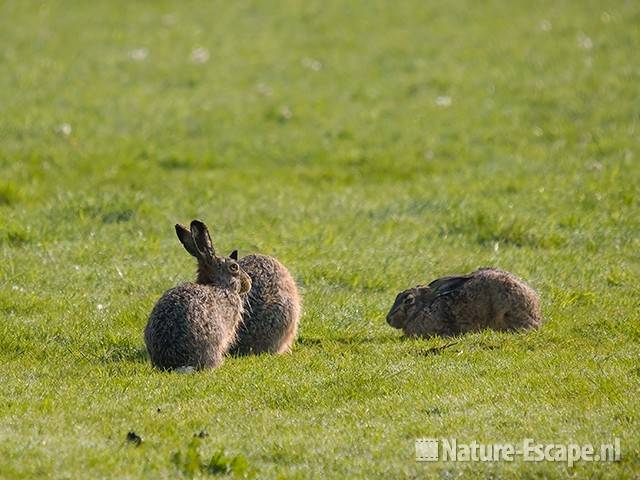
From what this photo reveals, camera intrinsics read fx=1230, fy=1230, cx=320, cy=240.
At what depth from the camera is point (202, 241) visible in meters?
10.8

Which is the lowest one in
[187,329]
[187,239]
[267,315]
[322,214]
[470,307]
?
[322,214]

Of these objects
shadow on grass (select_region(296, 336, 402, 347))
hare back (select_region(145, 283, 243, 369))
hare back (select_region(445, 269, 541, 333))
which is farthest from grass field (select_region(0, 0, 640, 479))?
hare back (select_region(445, 269, 541, 333))

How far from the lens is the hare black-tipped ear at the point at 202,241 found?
10.7m

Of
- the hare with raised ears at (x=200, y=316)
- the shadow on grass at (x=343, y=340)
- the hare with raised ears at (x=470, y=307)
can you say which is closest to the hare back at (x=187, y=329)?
the hare with raised ears at (x=200, y=316)

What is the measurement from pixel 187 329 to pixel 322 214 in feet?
21.1

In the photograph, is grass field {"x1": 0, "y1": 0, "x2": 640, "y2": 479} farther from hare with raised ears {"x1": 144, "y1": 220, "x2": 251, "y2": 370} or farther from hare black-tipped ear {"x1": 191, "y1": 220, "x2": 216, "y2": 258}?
hare black-tipped ear {"x1": 191, "y1": 220, "x2": 216, "y2": 258}

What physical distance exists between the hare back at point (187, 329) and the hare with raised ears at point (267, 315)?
0.57 meters

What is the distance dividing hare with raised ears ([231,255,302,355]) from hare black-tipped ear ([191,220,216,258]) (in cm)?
53

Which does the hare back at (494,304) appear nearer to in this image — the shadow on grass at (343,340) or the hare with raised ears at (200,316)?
the shadow on grass at (343,340)

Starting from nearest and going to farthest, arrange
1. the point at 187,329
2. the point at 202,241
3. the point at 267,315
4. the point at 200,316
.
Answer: the point at 187,329 < the point at 200,316 < the point at 202,241 < the point at 267,315

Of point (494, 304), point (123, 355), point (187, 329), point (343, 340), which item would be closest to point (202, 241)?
point (187, 329)

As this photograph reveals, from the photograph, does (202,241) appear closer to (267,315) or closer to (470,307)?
(267,315)

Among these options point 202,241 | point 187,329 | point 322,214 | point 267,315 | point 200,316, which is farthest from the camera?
point 322,214

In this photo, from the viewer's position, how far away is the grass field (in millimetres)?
8633
